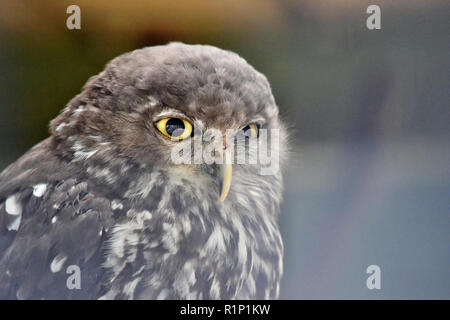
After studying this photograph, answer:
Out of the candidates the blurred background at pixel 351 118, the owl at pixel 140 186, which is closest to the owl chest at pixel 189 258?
the owl at pixel 140 186

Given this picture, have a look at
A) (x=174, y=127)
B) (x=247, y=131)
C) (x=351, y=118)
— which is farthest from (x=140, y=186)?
(x=351, y=118)

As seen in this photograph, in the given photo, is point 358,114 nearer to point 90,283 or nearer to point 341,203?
point 341,203

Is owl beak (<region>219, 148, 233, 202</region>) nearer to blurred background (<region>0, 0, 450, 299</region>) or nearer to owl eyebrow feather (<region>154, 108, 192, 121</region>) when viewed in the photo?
owl eyebrow feather (<region>154, 108, 192, 121</region>)

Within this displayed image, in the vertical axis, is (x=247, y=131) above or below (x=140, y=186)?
above

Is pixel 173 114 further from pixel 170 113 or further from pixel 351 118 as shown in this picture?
pixel 351 118

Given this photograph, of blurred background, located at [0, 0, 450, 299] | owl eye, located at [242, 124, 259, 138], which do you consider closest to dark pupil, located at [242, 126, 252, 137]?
owl eye, located at [242, 124, 259, 138]
